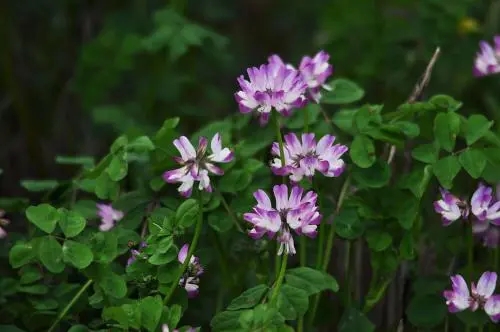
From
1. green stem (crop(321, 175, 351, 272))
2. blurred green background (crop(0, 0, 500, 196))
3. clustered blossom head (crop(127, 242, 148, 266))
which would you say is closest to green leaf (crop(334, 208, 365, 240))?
green stem (crop(321, 175, 351, 272))

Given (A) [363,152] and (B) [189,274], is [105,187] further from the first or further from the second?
(A) [363,152]

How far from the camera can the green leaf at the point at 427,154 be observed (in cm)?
187

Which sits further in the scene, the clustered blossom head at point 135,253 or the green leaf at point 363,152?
the green leaf at point 363,152

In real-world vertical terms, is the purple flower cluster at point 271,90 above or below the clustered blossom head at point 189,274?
above

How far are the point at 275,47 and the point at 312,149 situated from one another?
2.41 metres

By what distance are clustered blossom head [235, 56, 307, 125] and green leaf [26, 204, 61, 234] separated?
15.3 inches

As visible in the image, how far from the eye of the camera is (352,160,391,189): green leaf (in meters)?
1.91

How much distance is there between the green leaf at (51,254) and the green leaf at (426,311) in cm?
68

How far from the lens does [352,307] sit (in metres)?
1.95

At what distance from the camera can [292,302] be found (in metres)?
1.66

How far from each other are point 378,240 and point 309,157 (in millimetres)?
281

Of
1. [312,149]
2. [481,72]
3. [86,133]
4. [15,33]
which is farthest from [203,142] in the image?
[15,33]

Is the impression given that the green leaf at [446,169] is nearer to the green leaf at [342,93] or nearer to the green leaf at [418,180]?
the green leaf at [418,180]

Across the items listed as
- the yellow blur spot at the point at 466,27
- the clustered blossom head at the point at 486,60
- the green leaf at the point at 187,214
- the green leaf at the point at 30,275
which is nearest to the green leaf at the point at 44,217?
the green leaf at the point at 30,275
